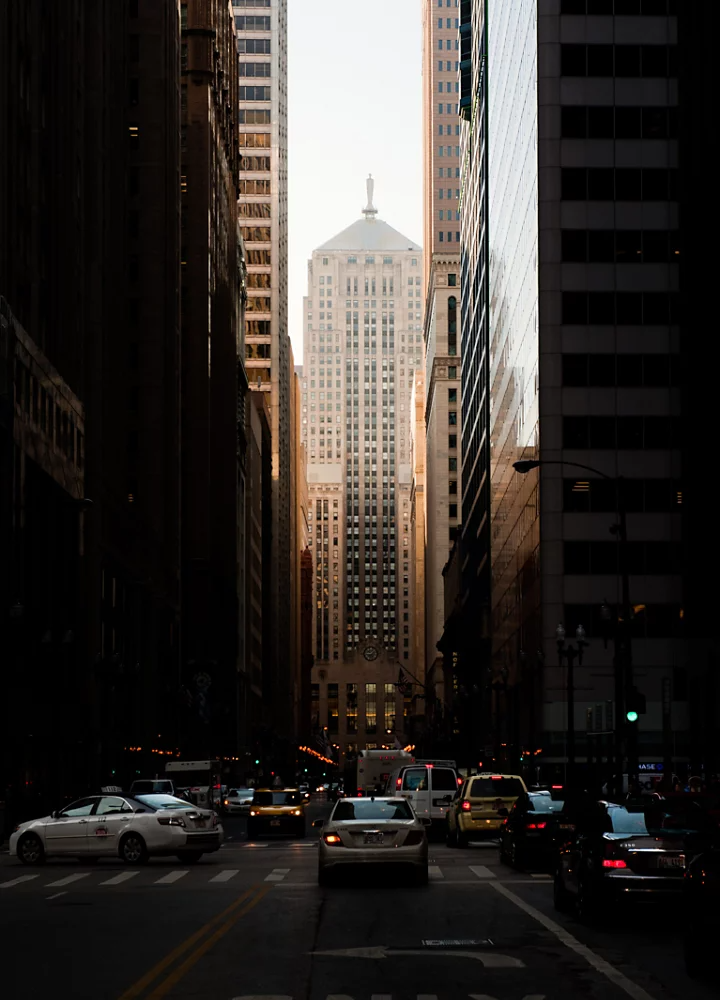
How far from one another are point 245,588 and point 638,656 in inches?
3735

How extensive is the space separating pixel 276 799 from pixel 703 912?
38.6 m

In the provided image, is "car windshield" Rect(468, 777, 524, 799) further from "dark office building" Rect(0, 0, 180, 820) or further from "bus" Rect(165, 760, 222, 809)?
"bus" Rect(165, 760, 222, 809)

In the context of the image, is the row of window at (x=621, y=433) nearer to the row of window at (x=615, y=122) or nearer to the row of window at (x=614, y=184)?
the row of window at (x=614, y=184)

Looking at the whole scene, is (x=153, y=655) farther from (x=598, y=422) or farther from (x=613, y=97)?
(x=613, y=97)

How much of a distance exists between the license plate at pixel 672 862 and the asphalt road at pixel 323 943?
0.77 metres

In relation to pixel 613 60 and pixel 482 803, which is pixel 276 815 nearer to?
pixel 482 803

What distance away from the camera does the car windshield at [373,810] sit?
2703cm

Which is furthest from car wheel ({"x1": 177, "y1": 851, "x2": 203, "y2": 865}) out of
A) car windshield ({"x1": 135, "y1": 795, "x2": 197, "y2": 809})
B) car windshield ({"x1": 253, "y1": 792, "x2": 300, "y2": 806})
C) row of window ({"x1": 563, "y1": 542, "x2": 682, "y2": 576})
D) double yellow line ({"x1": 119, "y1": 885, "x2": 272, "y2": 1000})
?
row of window ({"x1": 563, "y1": 542, "x2": 682, "y2": 576})

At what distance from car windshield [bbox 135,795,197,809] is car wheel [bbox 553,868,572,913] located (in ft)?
46.5

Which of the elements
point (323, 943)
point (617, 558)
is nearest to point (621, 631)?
point (323, 943)

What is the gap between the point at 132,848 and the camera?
33844 millimetres

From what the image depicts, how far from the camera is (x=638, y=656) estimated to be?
8275 centimetres

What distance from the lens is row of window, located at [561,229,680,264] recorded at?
84.1 meters

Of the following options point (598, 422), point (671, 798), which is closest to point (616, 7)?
point (598, 422)
